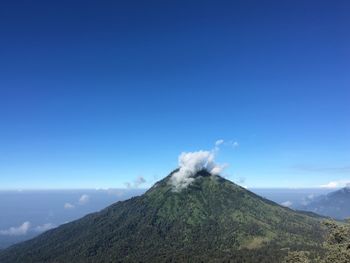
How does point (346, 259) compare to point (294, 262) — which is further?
point (294, 262)

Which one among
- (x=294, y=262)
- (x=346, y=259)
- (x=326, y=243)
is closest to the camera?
(x=346, y=259)

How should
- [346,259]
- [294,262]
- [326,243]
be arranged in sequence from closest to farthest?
[346,259]
[294,262]
[326,243]

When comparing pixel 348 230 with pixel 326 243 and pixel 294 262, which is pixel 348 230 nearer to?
pixel 326 243

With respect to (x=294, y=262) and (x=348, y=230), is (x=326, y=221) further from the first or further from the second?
(x=294, y=262)

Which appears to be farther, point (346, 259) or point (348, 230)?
point (348, 230)

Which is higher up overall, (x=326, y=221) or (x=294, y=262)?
(x=326, y=221)

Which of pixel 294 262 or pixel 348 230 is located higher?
pixel 348 230

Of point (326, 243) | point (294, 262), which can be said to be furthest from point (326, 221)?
point (294, 262)

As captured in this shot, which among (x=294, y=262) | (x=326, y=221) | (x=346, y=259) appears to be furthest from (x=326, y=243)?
(x=346, y=259)
